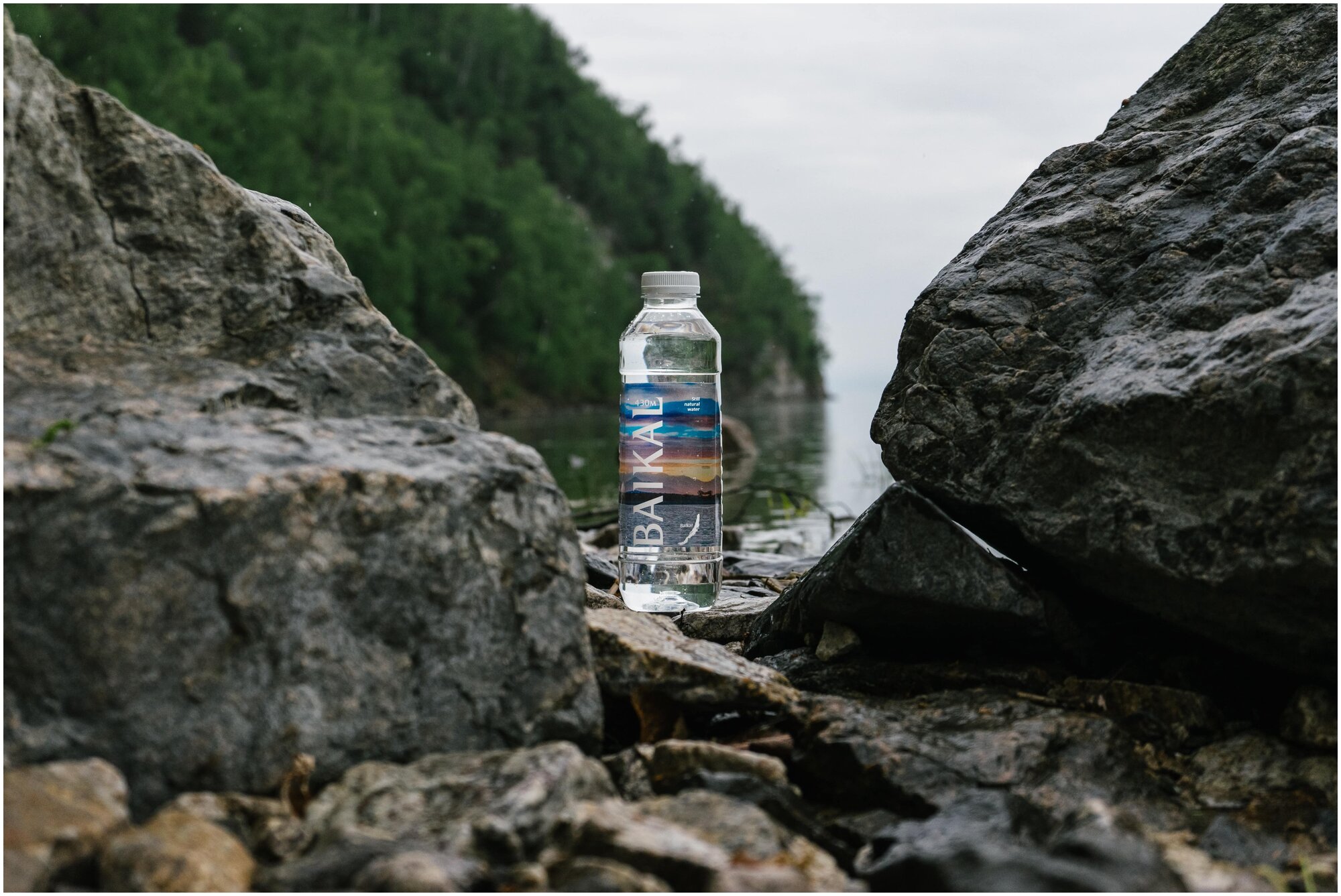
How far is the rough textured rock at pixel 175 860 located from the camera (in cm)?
213

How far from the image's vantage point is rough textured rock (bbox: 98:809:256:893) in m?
2.13

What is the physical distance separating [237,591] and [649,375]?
3.12 meters

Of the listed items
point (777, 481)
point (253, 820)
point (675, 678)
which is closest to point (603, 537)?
point (675, 678)

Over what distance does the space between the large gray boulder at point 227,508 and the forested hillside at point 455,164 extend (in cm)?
3708

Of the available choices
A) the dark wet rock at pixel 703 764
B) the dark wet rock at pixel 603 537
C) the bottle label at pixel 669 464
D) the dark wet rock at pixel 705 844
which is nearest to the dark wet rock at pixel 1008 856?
the dark wet rock at pixel 705 844

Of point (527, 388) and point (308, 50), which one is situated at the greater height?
point (308, 50)

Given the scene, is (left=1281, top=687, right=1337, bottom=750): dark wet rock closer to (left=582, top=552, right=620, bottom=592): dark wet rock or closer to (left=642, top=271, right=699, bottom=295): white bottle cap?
(left=642, top=271, right=699, bottom=295): white bottle cap

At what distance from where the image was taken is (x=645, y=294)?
16.2 ft

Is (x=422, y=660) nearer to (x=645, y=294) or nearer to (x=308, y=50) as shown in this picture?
(x=645, y=294)

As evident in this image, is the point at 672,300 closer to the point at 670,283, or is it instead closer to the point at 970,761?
the point at 670,283

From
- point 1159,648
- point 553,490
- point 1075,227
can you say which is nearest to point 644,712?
point 553,490

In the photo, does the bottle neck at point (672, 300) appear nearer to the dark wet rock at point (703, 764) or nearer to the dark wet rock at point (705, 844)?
the dark wet rock at point (703, 764)

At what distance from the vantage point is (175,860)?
218 cm

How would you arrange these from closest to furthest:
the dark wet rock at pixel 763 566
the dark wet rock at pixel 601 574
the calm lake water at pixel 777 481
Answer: the dark wet rock at pixel 601 574 → the dark wet rock at pixel 763 566 → the calm lake water at pixel 777 481
